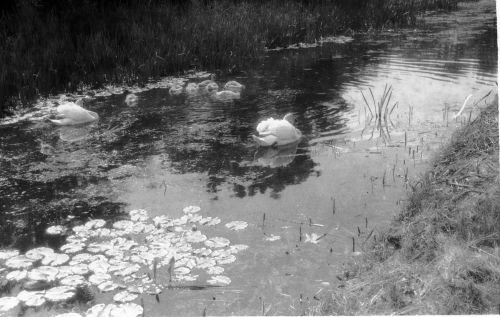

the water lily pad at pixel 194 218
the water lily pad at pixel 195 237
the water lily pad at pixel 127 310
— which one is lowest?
the water lily pad at pixel 127 310

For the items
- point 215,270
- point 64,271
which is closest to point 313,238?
point 215,270

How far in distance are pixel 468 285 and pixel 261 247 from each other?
185 centimetres

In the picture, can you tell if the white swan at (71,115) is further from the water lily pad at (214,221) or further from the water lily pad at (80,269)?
the water lily pad at (80,269)

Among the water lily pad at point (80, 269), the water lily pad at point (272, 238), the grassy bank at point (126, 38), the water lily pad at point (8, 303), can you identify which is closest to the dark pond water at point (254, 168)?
the water lily pad at point (272, 238)

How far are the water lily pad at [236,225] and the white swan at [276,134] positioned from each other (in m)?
2.11

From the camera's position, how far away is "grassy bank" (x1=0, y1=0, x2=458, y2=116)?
10773 mm

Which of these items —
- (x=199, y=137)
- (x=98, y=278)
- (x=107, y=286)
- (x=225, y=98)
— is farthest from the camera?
(x=225, y=98)

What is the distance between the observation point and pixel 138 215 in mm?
5398

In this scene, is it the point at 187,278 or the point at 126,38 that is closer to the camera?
the point at 187,278

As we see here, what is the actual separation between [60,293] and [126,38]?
944 cm

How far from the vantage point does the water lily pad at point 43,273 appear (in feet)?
14.1

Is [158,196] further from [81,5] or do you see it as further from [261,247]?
[81,5]

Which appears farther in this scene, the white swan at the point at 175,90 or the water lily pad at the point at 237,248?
the white swan at the point at 175,90

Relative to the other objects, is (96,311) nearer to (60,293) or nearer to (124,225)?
(60,293)
